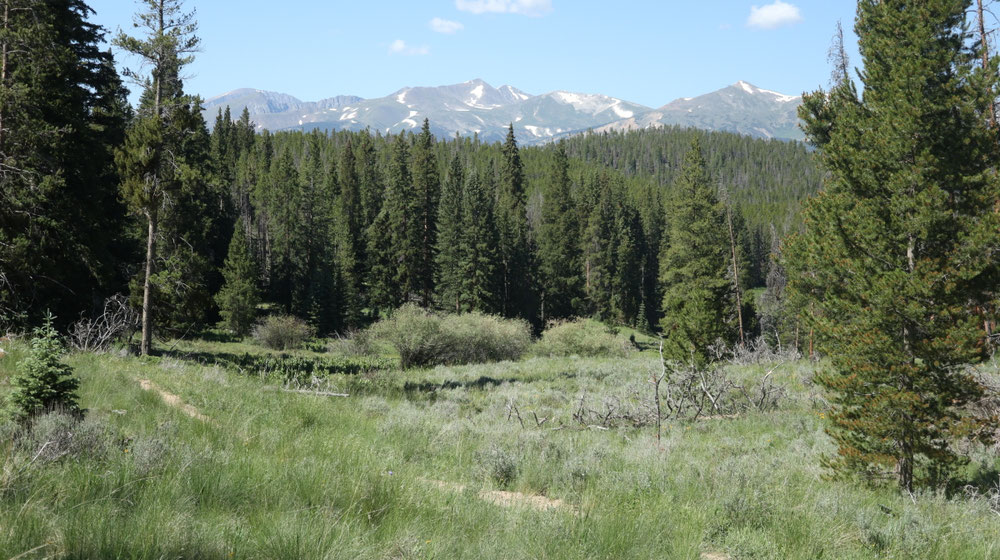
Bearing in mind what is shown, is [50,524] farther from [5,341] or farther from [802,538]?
[5,341]

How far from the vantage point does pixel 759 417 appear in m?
13.0

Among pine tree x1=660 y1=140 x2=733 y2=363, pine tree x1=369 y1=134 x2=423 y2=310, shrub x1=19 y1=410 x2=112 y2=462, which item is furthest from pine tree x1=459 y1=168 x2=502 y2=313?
shrub x1=19 y1=410 x2=112 y2=462

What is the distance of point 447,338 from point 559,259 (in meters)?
34.9

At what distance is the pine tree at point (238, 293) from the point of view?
1630 inches

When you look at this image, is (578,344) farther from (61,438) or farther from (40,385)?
(61,438)

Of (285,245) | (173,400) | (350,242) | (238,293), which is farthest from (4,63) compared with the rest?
(350,242)

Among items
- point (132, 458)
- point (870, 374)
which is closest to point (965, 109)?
point (870, 374)

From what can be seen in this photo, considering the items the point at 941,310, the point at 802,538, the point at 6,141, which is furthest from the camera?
the point at 6,141

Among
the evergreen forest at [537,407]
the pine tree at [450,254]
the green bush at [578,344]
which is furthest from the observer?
the pine tree at [450,254]

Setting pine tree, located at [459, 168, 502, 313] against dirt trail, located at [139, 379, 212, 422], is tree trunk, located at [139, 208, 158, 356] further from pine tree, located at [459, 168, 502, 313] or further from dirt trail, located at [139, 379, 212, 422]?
pine tree, located at [459, 168, 502, 313]

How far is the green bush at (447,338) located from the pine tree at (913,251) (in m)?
24.6

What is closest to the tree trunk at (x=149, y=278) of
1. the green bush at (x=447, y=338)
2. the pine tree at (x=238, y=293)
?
the green bush at (x=447, y=338)

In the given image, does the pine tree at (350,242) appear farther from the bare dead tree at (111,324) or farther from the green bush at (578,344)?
the bare dead tree at (111,324)

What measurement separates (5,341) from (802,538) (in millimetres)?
13766
